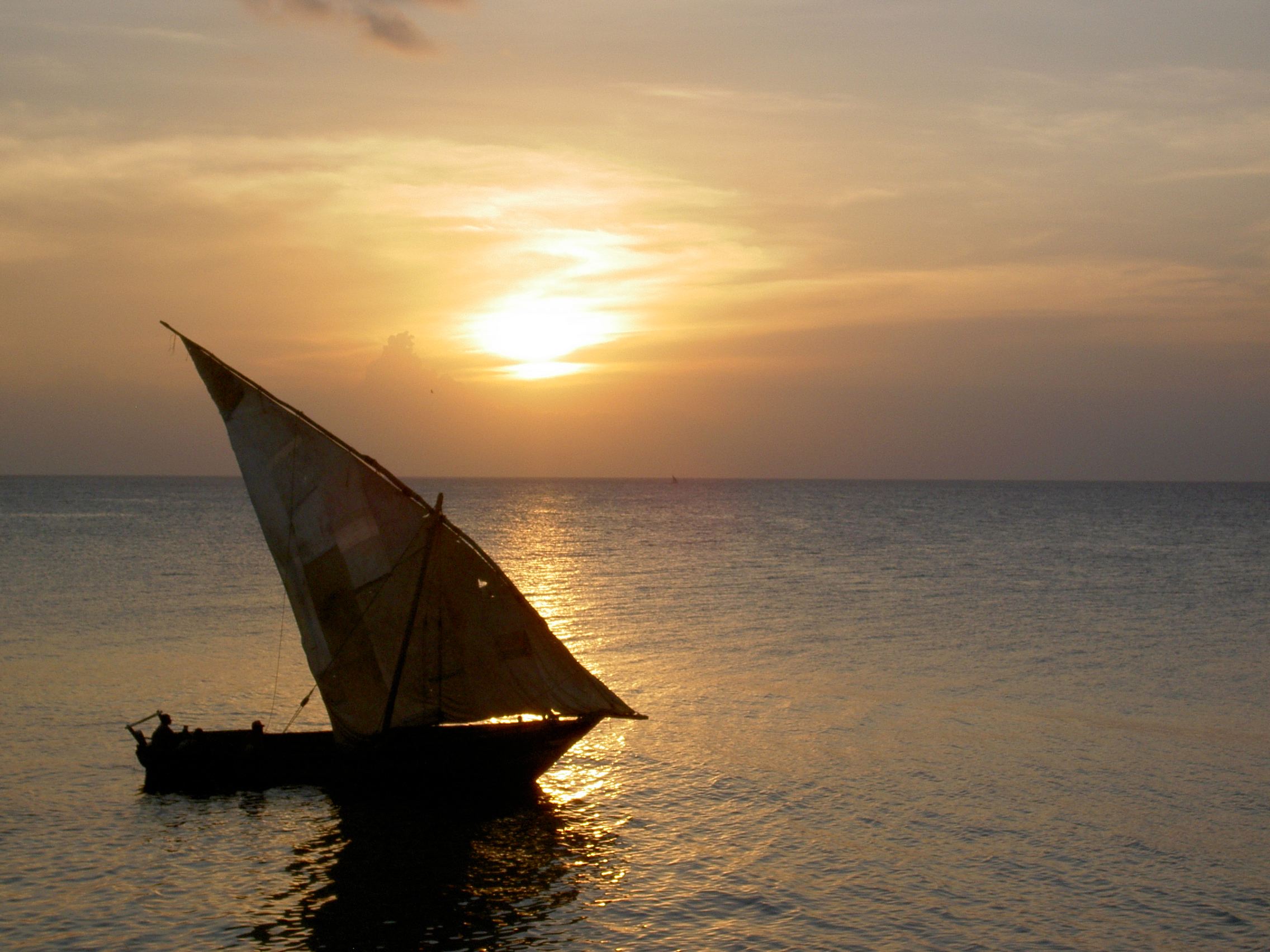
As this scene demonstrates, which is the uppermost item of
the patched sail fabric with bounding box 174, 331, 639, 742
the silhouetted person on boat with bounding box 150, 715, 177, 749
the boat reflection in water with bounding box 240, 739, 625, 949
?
the patched sail fabric with bounding box 174, 331, 639, 742

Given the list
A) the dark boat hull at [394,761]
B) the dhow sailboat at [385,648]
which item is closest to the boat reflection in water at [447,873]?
the dark boat hull at [394,761]

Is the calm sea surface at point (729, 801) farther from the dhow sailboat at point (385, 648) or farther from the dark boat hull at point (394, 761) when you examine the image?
the dhow sailboat at point (385, 648)

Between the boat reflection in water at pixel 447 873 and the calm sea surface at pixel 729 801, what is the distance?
0.07 meters

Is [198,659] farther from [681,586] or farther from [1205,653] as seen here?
[1205,653]

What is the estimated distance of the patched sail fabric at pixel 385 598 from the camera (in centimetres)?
2447

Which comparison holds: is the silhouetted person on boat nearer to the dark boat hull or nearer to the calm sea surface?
the dark boat hull

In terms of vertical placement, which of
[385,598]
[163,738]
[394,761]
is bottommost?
[394,761]

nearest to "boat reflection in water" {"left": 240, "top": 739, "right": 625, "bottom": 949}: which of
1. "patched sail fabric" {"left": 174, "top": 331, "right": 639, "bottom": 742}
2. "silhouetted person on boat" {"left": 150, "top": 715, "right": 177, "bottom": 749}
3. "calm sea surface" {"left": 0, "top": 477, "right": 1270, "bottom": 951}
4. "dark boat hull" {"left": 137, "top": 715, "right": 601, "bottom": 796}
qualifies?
"calm sea surface" {"left": 0, "top": 477, "right": 1270, "bottom": 951}

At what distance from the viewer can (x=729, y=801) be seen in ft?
79.1

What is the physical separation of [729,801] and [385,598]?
340 inches

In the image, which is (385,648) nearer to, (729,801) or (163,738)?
(163,738)

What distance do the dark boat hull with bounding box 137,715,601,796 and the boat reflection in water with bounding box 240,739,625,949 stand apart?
43 centimetres

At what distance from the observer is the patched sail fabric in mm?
24469

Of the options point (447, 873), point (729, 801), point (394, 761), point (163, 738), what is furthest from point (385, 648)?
point (729, 801)
